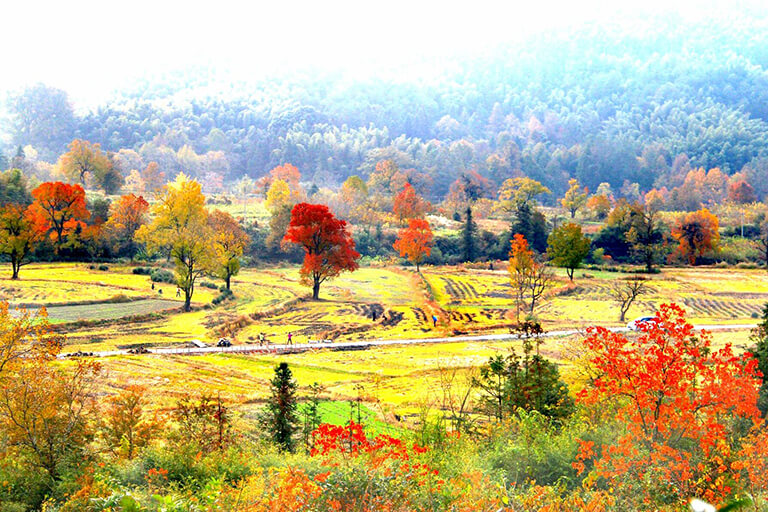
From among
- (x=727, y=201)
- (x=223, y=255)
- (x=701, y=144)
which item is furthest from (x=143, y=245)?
(x=701, y=144)

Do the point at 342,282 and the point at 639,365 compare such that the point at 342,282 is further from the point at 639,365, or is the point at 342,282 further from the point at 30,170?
the point at 30,170

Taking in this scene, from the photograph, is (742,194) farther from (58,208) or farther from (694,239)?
(58,208)

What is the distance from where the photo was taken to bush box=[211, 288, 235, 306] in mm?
48938

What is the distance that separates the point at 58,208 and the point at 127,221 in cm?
664

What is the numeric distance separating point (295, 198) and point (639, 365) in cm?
9019

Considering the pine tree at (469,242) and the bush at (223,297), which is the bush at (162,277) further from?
the pine tree at (469,242)

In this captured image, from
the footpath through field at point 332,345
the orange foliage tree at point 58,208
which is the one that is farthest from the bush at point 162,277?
the footpath through field at point 332,345

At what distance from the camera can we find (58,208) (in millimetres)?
63688

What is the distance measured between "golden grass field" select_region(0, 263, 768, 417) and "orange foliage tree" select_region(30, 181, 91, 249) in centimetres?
505

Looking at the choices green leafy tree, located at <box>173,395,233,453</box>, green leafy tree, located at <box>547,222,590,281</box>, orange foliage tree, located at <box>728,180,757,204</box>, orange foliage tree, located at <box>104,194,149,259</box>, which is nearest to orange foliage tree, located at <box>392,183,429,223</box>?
green leafy tree, located at <box>547,222,590,281</box>

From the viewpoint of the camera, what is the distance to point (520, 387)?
67.1 ft

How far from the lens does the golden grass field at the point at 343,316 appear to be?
30.4 m

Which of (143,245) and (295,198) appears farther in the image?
(295,198)

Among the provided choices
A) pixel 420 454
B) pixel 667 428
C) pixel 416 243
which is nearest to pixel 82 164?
pixel 416 243
